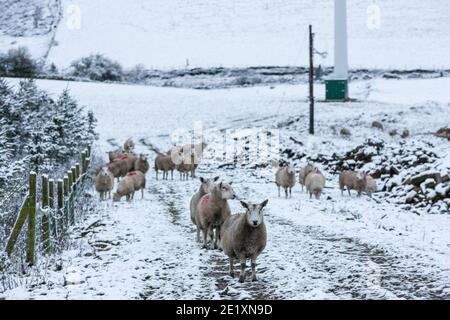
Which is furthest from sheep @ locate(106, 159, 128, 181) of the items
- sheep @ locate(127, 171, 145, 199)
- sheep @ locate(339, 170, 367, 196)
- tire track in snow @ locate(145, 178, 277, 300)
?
sheep @ locate(339, 170, 367, 196)

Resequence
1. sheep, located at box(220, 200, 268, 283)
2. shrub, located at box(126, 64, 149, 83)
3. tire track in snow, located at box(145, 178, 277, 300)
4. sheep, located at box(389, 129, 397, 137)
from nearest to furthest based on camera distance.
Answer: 1. tire track in snow, located at box(145, 178, 277, 300)
2. sheep, located at box(220, 200, 268, 283)
3. sheep, located at box(389, 129, 397, 137)
4. shrub, located at box(126, 64, 149, 83)

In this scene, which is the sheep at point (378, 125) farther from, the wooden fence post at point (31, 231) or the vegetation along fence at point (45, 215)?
the wooden fence post at point (31, 231)

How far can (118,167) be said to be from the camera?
85.2 feet

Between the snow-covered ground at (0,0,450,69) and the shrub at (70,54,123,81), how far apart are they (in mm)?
2330

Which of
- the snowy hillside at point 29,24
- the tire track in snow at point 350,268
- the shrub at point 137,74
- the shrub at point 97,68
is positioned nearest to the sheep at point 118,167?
the tire track in snow at point 350,268

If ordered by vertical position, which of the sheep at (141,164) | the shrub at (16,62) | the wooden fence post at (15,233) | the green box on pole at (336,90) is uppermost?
the shrub at (16,62)

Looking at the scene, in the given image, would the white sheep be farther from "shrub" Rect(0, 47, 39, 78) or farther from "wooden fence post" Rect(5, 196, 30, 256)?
"shrub" Rect(0, 47, 39, 78)

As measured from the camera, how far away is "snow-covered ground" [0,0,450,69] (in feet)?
262

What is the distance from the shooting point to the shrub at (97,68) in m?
73.8

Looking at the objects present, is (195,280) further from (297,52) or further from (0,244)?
(297,52)

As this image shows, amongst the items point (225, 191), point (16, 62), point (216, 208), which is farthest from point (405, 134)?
point (16, 62)

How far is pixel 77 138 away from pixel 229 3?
83171 mm

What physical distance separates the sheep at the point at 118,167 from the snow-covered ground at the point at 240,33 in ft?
173

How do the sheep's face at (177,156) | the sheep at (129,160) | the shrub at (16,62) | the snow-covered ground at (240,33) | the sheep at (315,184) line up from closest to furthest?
the sheep at (315,184) → the sheep at (129,160) → the sheep's face at (177,156) → the shrub at (16,62) → the snow-covered ground at (240,33)
